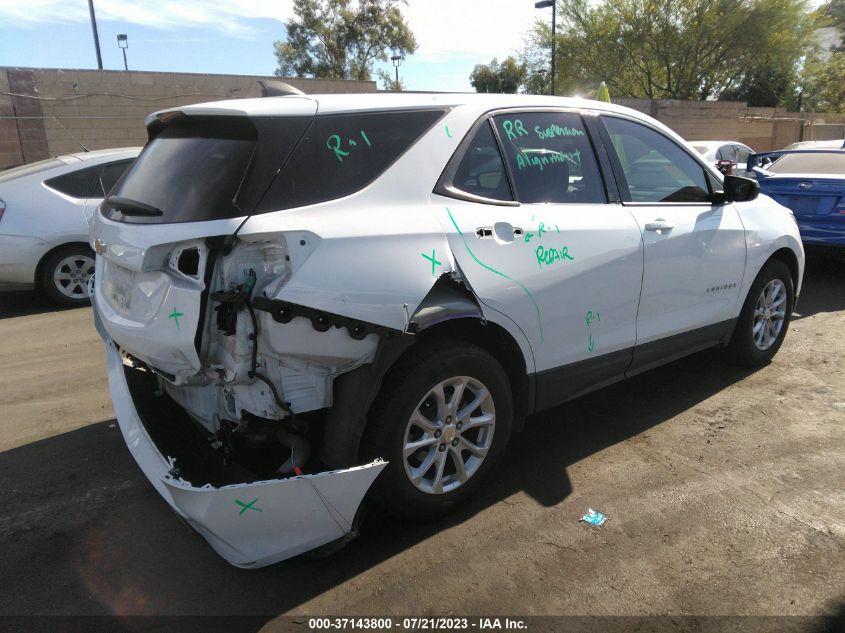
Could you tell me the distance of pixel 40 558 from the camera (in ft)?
9.16

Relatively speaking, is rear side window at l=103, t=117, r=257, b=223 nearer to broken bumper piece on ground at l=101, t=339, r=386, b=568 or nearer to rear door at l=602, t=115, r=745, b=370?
broken bumper piece on ground at l=101, t=339, r=386, b=568

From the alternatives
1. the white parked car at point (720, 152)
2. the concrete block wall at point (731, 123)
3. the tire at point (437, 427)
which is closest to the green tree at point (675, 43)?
the concrete block wall at point (731, 123)

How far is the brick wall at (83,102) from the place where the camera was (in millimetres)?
→ 13992

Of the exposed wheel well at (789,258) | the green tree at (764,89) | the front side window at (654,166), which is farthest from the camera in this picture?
the green tree at (764,89)

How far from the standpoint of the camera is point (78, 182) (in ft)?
23.1

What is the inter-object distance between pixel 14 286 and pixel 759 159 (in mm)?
10187

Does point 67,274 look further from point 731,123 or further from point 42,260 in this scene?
point 731,123

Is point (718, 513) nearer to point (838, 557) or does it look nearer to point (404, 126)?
point (838, 557)

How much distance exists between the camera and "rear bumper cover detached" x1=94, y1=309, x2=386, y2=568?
2.28 meters

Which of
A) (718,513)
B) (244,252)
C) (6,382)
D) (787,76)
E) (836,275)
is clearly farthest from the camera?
(787,76)

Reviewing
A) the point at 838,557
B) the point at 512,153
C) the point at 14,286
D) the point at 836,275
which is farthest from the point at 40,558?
the point at 836,275

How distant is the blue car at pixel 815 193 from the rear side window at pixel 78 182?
7652 mm

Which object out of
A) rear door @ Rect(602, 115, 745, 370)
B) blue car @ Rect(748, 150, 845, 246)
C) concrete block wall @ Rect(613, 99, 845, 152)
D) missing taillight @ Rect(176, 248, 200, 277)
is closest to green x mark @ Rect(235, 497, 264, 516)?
missing taillight @ Rect(176, 248, 200, 277)

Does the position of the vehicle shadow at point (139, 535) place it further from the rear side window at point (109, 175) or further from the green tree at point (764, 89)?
the green tree at point (764, 89)
